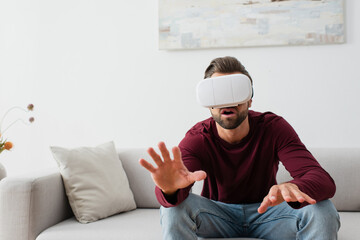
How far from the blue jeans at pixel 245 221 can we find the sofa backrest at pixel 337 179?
51 centimetres

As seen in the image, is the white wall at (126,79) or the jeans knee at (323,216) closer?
the jeans knee at (323,216)

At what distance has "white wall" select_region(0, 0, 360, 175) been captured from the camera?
2.32 m

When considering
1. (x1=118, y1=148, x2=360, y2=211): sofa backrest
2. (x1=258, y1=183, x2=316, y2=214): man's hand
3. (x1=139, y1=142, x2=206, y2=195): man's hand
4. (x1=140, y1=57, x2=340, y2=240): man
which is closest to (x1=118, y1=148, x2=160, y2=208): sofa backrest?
(x1=118, y1=148, x2=360, y2=211): sofa backrest

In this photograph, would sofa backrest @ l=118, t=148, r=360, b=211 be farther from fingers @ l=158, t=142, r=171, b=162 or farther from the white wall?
fingers @ l=158, t=142, r=171, b=162

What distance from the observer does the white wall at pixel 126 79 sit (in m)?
2.32

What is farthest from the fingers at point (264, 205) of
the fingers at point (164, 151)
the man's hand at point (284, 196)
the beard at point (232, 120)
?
the beard at point (232, 120)

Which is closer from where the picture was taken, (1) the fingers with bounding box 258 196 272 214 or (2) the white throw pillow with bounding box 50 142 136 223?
(1) the fingers with bounding box 258 196 272 214

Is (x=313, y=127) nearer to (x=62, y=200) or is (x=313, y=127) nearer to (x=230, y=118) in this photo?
(x=230, y=118)

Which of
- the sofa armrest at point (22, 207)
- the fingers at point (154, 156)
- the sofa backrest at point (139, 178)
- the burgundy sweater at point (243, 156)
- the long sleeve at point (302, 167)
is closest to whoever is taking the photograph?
the fingers at point (154, 156)

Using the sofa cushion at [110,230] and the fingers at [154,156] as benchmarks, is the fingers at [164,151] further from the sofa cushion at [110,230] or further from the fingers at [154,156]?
the sofa cushion at [110,230]

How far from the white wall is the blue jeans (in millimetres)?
937

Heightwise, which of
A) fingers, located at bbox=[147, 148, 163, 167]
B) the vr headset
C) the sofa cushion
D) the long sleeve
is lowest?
the sofa cushion

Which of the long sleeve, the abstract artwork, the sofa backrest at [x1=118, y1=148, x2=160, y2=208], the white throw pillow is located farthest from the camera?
the abstract artwork

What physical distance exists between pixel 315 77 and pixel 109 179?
1323 millimetres
